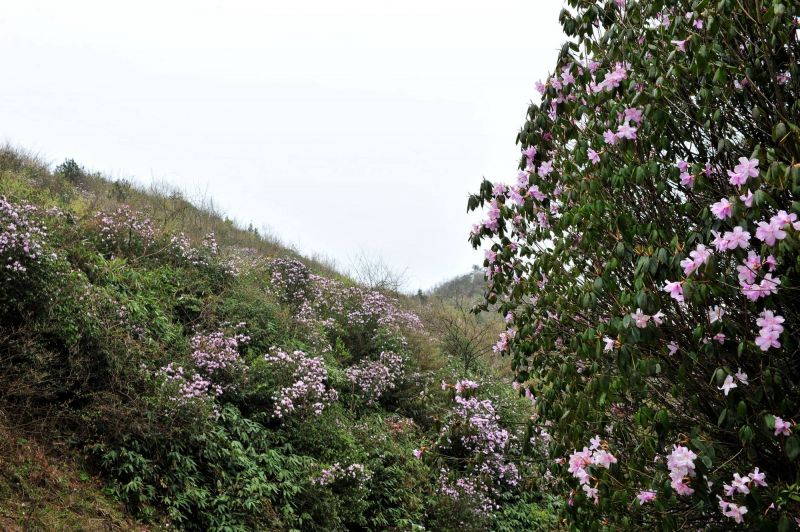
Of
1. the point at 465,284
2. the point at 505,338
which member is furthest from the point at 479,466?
the point at 465,284

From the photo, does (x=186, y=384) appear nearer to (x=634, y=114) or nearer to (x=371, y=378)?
(x=371, y=378)

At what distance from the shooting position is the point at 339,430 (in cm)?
744

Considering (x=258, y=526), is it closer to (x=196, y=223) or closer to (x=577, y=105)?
(x=577, y=105)

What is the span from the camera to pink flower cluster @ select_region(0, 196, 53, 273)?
523cm

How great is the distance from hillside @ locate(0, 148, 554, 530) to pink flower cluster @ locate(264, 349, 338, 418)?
3cm

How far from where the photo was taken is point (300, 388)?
23.5 ft

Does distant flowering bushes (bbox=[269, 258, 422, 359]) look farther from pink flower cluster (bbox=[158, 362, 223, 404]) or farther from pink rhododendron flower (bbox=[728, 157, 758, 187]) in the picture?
pink rhododendron flower (bbox=[728, 157, 758, 187])

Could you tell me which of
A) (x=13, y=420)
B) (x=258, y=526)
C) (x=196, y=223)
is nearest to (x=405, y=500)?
(x=258, y=526)

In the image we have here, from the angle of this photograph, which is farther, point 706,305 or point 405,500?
point 405,500

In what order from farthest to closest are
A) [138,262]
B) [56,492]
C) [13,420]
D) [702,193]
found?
[138,262], [13,420], [56,492], [702,193]

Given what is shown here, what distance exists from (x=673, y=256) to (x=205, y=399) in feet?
16.8

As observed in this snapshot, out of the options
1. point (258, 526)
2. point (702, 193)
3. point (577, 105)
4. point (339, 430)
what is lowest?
point (258, 526)

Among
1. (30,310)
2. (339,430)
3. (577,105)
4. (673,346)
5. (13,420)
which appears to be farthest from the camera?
(339,430)

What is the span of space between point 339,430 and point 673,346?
551cm
